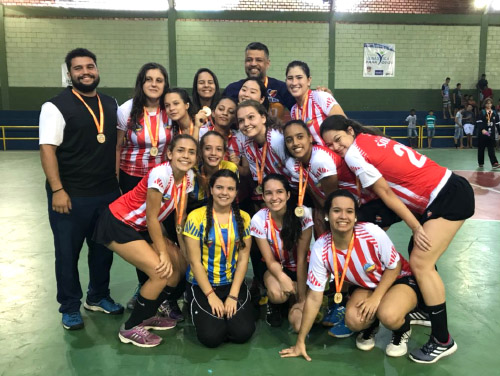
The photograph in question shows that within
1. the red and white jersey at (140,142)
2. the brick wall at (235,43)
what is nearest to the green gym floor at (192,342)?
the red and white jersey at (140,142)

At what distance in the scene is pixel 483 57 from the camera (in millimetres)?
17938

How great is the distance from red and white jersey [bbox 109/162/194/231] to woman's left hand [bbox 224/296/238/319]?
2.68 feet

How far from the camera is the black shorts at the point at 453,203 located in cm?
292

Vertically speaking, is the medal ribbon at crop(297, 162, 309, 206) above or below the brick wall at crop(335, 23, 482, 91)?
below

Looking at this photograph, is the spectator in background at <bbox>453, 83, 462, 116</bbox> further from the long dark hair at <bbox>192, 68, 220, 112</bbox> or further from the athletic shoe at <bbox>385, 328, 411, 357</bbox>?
the athletic shoe at <bbox>385, 328, 411, 357</bbox>

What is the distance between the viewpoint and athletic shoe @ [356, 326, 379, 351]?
3056 millimetres

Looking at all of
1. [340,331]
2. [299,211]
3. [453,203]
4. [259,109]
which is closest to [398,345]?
[340,331]

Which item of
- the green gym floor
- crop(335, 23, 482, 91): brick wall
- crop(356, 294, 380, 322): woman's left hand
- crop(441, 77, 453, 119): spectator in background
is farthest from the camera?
crop(441, 77, 453, 119): spectator in background

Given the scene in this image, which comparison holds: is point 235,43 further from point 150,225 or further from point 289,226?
point 150,225

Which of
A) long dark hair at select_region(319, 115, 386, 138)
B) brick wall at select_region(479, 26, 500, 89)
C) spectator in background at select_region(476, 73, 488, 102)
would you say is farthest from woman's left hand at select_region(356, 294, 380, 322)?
brick wall at select_region(479, 26, 500, 89)

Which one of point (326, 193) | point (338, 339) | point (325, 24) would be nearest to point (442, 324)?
point (338, 339)

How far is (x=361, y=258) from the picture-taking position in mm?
2982

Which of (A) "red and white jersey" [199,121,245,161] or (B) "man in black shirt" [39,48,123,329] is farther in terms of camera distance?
(A) "red and white jersey" [199,121,245,161]

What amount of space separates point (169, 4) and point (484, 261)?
1524 cm
